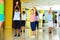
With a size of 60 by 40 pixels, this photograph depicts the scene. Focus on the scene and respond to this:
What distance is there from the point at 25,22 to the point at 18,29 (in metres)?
0.54

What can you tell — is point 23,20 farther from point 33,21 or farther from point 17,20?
point 33,21

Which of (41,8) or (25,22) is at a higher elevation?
(41,8)

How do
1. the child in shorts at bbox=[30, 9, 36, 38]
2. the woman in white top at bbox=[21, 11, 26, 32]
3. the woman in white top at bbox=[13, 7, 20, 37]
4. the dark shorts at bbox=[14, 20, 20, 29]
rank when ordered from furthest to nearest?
the dark shorts at bbox=[14, 20, 20, 29]
the woman in white top at bbox=[21, 11, 26, 32]
the woman in white top at bbox=[13, 7, 20, 37]
the child in shorts at bbox=[30, 9, 36, 38]

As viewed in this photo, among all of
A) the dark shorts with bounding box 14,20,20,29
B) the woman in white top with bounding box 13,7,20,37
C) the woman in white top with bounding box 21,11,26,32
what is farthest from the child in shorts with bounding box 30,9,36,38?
the dark shorts with bounding box 14,20,20,29

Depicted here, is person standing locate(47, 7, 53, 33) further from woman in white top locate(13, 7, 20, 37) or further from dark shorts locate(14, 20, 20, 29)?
dark shorts locate(14, 20, 20, 29)

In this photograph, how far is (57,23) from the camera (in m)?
7.99

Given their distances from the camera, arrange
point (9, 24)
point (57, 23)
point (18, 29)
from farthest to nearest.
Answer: point (9, 24)
point (18, 29)
point (57, 23)

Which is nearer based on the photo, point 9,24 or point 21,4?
point 21,4

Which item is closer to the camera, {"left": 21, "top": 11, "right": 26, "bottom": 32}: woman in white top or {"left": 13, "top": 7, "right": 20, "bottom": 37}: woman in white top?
{"left": 13, "top": 7, "right": 20, "bottom": 37}: woman in white top

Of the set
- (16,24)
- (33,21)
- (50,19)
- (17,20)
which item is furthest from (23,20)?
(50,19)

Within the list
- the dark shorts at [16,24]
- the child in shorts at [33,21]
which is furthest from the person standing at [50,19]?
A: the dark shorts at [16,24]

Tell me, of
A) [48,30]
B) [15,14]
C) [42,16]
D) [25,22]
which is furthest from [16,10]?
[48,30]

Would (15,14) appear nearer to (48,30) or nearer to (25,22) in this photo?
(25,22)

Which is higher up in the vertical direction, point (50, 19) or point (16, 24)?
point (50, 19)
